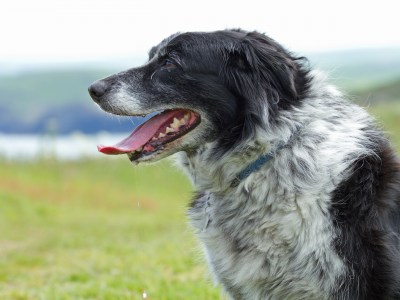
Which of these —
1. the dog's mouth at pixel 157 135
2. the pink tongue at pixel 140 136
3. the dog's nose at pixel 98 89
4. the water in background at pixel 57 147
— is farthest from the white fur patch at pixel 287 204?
the water in background at pixel 57 147

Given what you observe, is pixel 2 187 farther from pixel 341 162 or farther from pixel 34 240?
pixel 341 162

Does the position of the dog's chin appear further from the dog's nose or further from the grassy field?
the grassy field

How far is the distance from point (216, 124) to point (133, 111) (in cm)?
59

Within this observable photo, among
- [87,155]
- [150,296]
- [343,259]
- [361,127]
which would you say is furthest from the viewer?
[87,155]

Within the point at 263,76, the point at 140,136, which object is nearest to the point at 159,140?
the point at 140,136

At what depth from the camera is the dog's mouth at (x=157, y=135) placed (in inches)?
115

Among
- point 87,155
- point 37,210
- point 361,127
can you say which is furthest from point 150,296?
point 87,155

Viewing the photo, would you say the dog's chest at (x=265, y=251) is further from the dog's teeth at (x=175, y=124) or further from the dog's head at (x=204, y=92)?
the dog's teeth at (x=175, y=124)

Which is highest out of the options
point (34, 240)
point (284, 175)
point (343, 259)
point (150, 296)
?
point (284, 175)

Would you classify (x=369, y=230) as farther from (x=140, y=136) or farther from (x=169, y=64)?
(x=169, y=64)

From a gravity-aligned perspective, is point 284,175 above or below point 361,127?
below

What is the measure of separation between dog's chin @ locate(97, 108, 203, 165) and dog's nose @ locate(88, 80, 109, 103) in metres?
0.36

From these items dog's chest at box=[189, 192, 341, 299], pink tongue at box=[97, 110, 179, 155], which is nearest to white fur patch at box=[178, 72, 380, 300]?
dog's chest at box=[189, 192, 341, 299]

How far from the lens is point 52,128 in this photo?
11.8 metres
